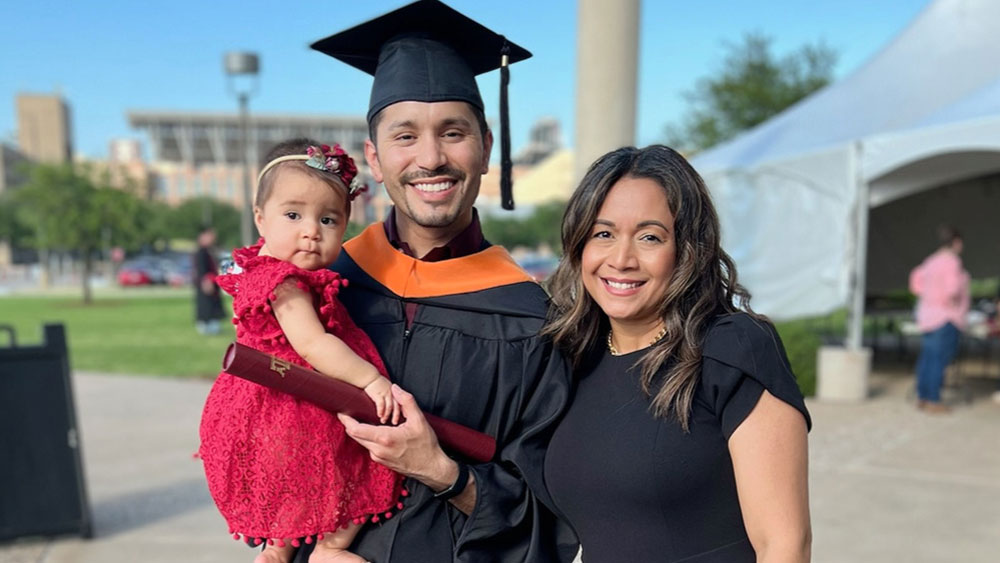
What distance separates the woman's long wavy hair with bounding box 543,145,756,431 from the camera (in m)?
1.60

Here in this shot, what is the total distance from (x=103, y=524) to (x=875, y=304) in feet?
33.8

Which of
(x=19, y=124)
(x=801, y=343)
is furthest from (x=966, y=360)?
(x=19, y=124)

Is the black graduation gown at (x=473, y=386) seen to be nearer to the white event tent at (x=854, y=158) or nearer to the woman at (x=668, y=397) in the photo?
the woman at (x=668, y=397)

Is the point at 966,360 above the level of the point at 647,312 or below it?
below

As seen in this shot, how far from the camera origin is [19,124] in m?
76.6

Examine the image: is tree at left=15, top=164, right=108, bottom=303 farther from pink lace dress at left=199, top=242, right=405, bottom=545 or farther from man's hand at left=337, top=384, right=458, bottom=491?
man's hand at left=337, top=384, right=458, bottom=491

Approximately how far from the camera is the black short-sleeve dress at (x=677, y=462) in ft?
5.01

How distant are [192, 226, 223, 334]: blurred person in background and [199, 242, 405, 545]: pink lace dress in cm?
1229

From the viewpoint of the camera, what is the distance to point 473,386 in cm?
178

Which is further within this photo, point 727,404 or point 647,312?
point 647,312

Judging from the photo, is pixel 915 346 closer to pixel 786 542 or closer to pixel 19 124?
pixel 786 542

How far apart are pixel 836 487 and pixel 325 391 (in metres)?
5.02

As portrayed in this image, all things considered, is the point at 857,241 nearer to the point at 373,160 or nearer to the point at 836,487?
the point at 836,487

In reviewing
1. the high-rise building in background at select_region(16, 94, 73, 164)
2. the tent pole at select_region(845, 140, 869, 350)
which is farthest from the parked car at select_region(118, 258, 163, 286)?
the high-rise building in background at select_region(16, 94, 73, 164)
